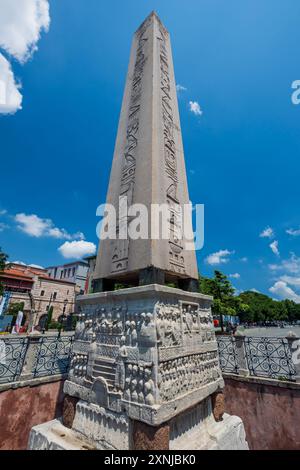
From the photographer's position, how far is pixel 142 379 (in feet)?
8.49

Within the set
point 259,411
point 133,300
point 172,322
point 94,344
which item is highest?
point 133,300

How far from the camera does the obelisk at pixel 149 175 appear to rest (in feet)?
11.3

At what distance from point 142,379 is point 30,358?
3.61 metres

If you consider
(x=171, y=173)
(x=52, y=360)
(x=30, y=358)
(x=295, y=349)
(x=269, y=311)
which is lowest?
(x=52, y=360)

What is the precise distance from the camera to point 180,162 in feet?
15.8

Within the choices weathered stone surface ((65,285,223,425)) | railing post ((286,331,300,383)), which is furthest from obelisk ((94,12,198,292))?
railing post ((286,331,300,383))

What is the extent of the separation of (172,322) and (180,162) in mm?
3450

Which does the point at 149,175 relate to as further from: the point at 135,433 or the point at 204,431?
the point at 204,431

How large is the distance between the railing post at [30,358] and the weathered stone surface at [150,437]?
3195 millimetres

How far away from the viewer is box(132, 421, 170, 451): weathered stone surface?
2367 mm

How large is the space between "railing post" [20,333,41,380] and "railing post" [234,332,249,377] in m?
5.02

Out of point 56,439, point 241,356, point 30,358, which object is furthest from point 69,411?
point 241,356

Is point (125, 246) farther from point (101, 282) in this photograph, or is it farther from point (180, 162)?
point (180, 162)
